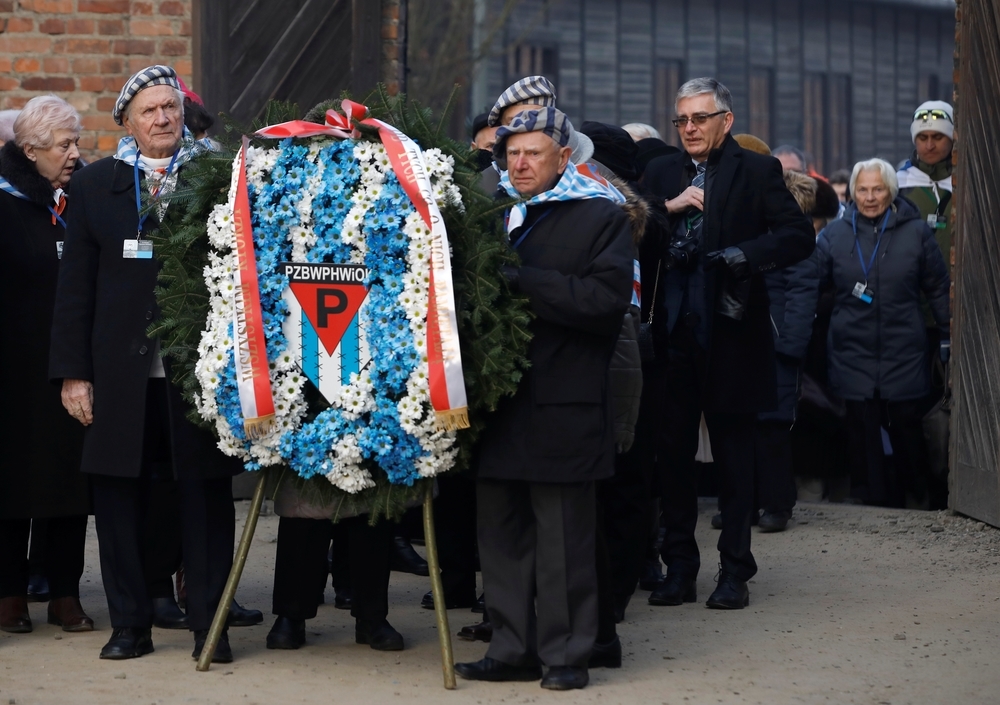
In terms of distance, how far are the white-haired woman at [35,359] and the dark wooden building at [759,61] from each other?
1855 cm

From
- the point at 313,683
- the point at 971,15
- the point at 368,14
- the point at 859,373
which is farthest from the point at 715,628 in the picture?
the point at 368,14

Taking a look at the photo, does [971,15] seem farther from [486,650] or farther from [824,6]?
[824,6]

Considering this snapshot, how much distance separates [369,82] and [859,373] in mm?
3421

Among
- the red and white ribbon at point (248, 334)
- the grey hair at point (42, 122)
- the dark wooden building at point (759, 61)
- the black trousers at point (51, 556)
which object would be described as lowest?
the black trousers at point (51, 556)

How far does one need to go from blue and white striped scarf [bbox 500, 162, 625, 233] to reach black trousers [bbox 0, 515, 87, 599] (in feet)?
7.36

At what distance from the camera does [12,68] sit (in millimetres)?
9125

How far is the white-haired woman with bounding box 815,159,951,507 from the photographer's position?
→ 924cm

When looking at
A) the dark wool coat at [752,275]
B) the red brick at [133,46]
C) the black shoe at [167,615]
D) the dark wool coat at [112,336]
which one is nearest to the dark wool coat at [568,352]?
the dark wool coat at [112,336]

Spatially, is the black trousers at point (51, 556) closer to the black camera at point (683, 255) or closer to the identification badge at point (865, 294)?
the black camera at point (683, 255)

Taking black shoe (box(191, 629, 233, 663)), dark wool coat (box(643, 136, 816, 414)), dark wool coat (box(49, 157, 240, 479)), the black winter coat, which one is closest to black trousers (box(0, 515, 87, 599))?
dark wool coat (box(49, 157, 240, 479))

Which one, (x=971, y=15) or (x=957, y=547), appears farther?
(x=971, y=15)

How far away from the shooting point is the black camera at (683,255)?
653cm

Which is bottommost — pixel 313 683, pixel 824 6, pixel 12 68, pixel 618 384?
pixel 313 683

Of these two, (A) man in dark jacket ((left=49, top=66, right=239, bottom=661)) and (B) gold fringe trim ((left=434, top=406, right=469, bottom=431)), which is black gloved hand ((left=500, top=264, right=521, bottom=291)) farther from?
(A) man in dark jacket ((left=49, top=66, right=239, bottom=661))
